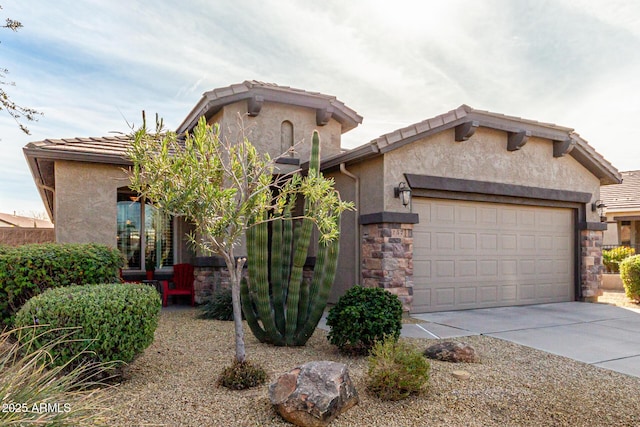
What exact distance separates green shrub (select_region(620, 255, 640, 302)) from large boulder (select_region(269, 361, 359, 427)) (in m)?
9.84

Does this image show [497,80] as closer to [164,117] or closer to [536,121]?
[536,121]

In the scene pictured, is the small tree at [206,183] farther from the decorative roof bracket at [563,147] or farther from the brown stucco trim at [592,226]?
the brown stucco trim at [592,226]

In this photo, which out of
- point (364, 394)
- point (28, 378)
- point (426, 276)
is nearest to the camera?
point (28, 378)

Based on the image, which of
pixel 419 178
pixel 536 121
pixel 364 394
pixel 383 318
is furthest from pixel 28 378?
pixel 536 121

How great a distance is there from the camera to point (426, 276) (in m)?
8.84

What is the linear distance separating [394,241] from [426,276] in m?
1.20

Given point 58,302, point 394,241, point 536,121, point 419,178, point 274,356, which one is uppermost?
point 536,121

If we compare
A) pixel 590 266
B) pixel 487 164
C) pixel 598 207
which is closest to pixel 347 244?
pixel 487 164

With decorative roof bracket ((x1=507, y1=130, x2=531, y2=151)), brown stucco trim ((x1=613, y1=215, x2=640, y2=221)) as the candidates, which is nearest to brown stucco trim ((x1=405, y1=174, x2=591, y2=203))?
decorative roof bracket ((x1=507, y1=130, x2=531, y2=151))

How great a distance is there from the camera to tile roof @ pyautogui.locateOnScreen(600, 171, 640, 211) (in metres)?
17.6

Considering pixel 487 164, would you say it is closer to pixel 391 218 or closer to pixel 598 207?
pixel 391 218

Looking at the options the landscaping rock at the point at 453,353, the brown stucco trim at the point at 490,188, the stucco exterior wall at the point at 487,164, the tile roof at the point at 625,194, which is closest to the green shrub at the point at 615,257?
the tile roof at the point at 625,194

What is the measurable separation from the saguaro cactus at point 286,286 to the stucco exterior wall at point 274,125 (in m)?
4.17

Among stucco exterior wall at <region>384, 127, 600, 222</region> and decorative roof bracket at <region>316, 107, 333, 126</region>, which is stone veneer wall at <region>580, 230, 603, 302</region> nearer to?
stucco exterior wall at <region>384, 127, 600, 222</region>
